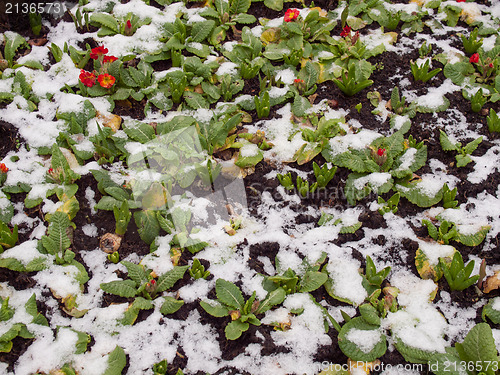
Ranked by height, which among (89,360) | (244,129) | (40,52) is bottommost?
(89,360)

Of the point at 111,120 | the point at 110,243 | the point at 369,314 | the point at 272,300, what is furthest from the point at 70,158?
the point at 369,314

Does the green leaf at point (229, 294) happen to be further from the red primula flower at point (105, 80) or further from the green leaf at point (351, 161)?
the red primula flower at point (105, 80)

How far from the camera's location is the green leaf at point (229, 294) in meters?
2.40

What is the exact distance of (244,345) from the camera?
7.61 ft

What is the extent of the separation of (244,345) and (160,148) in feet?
4.94

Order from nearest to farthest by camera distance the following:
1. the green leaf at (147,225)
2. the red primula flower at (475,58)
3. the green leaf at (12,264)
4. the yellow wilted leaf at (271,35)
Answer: the green leaf at (12,264) → the green leaf at (147,225) → the red primula flower at (475,58) → the yellow wilted leaf at (271,35)

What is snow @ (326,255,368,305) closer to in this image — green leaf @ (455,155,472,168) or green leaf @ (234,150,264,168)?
A: green leaf @ (234,150,264,168)

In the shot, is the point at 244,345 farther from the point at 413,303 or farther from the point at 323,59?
the point at 323,59

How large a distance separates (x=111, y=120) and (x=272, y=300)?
1945 mm

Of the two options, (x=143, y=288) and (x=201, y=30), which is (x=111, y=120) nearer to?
(x=201, y=30)

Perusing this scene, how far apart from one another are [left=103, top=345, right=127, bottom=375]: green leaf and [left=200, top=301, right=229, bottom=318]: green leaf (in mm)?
493

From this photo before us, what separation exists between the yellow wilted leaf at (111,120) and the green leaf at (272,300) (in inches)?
71.1

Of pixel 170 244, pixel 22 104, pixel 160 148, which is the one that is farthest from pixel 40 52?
pixel 170 244

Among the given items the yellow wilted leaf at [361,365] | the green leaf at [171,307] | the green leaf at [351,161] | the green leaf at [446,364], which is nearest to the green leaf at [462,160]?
the green leaf at [351,161]
